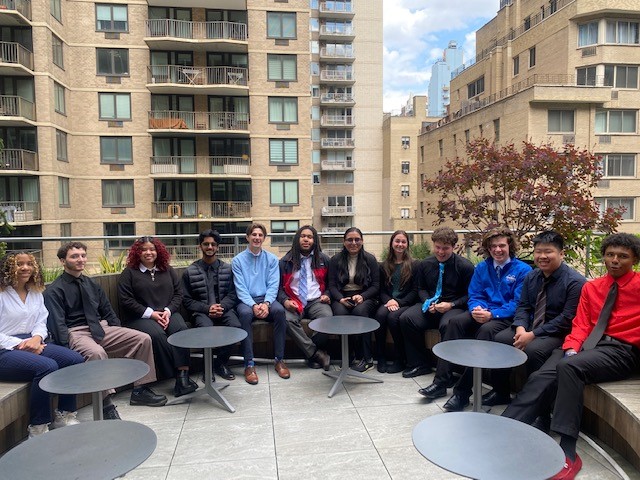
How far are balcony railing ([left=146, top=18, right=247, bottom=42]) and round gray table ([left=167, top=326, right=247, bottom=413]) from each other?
77.8 feet

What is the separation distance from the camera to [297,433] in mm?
3801

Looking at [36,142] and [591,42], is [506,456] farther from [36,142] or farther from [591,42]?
[591,42]

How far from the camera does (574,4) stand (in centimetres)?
2802

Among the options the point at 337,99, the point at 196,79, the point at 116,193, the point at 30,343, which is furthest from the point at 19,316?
the point at 337,99

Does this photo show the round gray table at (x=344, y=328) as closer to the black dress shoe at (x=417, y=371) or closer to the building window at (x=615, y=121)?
the black dress shoe at (x=417, y=371)

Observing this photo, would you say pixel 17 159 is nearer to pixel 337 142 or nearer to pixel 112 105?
pixel 112 105

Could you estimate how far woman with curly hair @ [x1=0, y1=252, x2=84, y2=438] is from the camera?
349cm

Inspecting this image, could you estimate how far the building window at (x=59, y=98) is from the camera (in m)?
23.4

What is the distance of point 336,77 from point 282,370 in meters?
42.6

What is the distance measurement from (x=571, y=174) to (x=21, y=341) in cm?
686

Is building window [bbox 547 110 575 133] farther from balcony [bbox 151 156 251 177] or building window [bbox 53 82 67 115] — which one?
building window [bbox 53 82 67 115]

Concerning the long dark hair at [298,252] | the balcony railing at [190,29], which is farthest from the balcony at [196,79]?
the long dark hair at [298,252]

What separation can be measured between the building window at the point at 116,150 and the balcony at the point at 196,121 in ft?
5.95

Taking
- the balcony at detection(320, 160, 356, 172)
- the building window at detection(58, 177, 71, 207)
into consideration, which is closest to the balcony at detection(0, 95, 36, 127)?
the building window at detection(58, 177, 71, 207)
